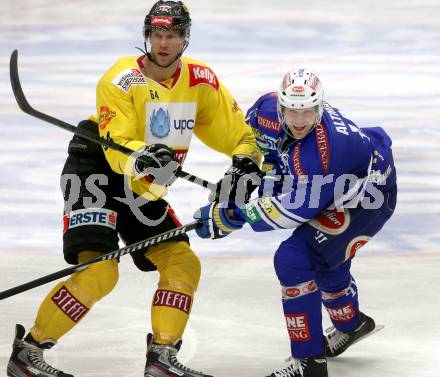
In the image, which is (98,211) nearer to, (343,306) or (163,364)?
(163,364)

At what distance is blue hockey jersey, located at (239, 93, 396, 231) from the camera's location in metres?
4.46

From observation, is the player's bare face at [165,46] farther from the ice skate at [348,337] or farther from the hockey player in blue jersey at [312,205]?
the ice skate at [348,337]

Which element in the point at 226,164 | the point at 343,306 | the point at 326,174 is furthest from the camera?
the point at 226,164

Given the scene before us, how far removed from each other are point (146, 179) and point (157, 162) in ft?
0.92

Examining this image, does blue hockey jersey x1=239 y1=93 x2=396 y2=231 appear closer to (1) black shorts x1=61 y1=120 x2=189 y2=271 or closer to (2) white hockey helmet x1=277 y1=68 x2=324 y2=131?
(2) white hockey helmet x1=277 y1=68 x2=324 y2=131

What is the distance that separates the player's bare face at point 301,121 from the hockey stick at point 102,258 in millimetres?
537

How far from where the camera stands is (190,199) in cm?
721

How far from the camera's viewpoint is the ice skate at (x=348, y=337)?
5082mm

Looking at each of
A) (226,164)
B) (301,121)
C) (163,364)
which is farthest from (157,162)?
(226,164)

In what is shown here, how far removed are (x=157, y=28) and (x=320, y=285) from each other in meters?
1.24

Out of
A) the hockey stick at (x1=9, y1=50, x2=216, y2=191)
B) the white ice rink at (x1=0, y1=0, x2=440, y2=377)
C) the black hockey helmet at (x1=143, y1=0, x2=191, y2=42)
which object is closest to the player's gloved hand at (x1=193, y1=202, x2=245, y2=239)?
the hockey stick at (x1=9, y1=50, x2=216, y2=191)

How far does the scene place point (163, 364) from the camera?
446 cm

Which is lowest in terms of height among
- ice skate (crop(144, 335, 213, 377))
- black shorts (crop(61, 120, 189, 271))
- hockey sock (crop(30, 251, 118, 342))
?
ice skate (crop(144, 335, 213, 377))

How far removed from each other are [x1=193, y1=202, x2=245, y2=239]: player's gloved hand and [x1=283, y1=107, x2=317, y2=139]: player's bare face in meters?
0.40
